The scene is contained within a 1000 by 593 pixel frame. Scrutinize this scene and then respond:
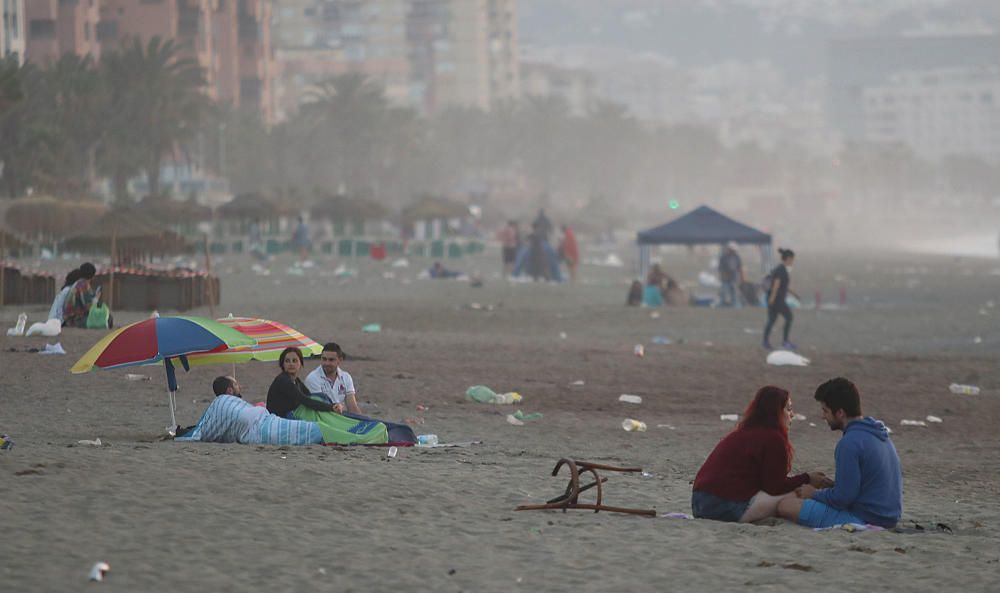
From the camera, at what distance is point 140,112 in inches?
2366

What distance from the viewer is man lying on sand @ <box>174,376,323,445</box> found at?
454 inches

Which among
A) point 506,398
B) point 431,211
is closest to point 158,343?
point 506,398

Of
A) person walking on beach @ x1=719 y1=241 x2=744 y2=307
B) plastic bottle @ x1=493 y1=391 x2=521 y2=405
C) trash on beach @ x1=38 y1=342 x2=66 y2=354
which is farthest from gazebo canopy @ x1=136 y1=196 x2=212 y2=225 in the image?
plastic bottle @ x1=493 y1=391 x2=521 y2=405

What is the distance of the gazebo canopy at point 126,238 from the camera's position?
106 feet

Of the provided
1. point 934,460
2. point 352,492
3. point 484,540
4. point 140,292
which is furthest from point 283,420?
point 140,292

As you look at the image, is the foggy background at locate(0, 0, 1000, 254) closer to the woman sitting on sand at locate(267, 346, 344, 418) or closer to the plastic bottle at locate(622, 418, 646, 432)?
the plastic bottle at locate(622, 418, 646, 432)

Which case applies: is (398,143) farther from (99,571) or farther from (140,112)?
(99,571)

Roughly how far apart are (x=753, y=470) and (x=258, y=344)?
430 centimetres

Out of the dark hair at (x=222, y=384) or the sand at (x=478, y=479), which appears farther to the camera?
the dark hair at (x=222, y=384)

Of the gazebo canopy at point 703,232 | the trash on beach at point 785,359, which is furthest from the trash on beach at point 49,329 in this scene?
the gazebo canopy at point 703,232

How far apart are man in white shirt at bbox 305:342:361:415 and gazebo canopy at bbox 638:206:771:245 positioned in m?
19.4

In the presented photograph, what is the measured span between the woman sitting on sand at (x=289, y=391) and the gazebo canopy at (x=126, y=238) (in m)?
20.5

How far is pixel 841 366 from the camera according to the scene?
20969 millimetres

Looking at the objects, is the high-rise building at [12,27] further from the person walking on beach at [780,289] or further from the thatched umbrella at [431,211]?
the person walking on beach at [780,289]
